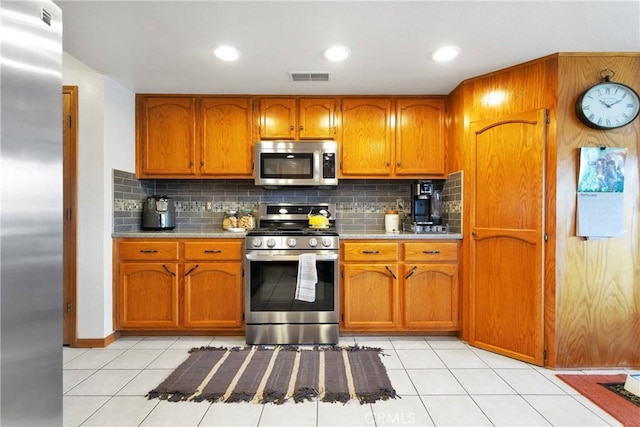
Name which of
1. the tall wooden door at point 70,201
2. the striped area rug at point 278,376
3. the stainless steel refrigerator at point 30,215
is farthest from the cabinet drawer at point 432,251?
the tall wooden door at point 70,201

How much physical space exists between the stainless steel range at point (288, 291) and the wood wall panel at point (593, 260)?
5.25 feet

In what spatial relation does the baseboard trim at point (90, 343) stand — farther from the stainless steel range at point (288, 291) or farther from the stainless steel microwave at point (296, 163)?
the stainless steel microwave at point (296, 163)

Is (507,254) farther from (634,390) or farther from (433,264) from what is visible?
(634,390)

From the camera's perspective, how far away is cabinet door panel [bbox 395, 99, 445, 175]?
3029 millimetres

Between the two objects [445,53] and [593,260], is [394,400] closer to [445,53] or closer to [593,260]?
[593,260]

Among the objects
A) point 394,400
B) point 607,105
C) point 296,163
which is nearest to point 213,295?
point 296,163

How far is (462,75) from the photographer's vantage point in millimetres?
2580

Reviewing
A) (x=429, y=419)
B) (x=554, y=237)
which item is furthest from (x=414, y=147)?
(x=429, y=419)

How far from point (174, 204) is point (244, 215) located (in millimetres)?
725

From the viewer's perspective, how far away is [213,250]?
9.03ft

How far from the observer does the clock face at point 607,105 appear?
217cm

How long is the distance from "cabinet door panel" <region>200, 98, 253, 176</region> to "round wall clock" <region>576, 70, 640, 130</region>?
8.38ft

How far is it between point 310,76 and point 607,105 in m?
2.06

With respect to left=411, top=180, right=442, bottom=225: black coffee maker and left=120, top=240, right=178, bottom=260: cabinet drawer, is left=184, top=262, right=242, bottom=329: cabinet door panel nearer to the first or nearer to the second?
left=120, top=240, right=178, bottom=260: cabinet drawer
